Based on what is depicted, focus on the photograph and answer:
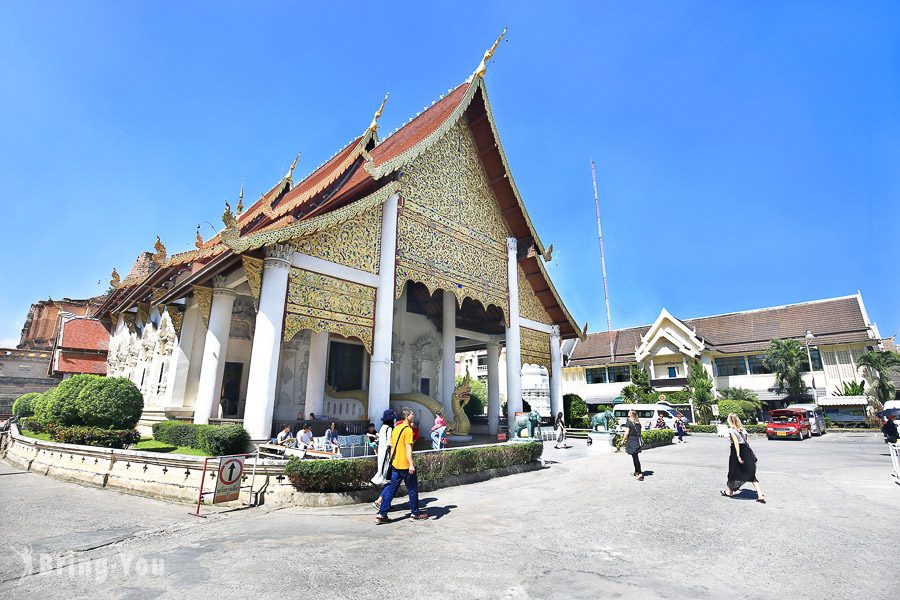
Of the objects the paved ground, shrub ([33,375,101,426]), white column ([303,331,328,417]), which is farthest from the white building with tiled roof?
shrub ([33,375,101,426])

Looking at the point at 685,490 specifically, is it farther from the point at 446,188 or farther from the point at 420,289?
the point at 420,289

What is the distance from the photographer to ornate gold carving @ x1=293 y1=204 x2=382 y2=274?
1012cm

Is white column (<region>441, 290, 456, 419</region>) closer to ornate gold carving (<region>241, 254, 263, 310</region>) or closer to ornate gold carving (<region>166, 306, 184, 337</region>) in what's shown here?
ornate gold carving (<region>241, 254, 263, 310</region>)

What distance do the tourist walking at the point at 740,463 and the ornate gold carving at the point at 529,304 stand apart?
32.1 ft

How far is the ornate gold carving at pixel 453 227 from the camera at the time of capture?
12.7 m

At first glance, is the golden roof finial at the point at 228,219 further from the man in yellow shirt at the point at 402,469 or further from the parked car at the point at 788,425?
the parked car at the point at 788,425

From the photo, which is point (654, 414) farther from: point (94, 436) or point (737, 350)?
point (94, 436)

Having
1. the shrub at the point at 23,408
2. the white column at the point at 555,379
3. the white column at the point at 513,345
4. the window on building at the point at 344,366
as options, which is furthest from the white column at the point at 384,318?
the shrub at the point at 23,408

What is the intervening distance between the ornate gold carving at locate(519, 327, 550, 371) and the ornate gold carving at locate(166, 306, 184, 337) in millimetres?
11675

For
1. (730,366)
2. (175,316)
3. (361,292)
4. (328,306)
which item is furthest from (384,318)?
(730,366)

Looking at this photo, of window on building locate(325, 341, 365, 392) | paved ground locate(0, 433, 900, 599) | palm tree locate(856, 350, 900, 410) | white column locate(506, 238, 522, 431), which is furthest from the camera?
palm tree locate(856, 350, 900, 410)

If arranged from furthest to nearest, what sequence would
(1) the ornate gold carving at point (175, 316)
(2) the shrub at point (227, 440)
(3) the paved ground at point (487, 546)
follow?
(1) the ornate gold carving at point (175, 316)
(2) the shrub at point (227, 440)
(3) the paved ground at point (487, 546)

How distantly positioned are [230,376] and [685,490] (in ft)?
46.9

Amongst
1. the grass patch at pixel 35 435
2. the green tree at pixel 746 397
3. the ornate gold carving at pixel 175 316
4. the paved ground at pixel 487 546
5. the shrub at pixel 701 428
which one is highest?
the ornate gold carving at pixel 175 316
